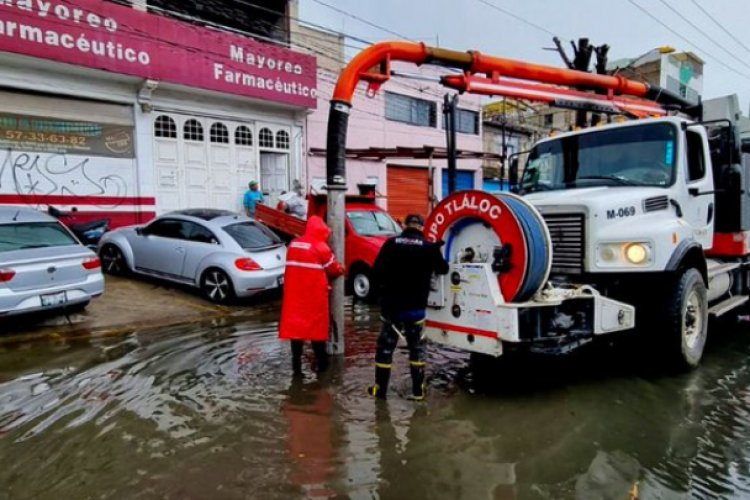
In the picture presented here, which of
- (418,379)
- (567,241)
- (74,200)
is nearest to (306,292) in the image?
(418,379)

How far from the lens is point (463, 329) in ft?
16.2

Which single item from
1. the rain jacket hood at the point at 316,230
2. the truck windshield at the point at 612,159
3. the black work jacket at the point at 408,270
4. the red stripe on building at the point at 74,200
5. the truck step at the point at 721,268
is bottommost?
the truck step at the point at 721,268

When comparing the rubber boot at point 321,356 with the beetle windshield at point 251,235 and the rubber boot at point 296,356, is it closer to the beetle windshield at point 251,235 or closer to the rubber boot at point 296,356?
the rubber boot at point 296,356

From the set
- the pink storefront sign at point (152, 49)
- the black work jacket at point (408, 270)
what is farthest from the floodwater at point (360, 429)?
the pink storefront sign at point (152, 49)

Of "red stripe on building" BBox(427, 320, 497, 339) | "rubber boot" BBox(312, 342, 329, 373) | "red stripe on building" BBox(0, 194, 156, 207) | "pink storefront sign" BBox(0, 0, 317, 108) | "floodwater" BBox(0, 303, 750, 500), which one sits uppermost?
"pink storefront sign" BBox(0, 0, 317, 108)

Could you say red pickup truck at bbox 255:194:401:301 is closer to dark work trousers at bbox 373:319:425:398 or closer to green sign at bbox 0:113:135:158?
green sign at bbox 0:113:135:158

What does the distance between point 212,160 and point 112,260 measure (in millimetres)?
4435

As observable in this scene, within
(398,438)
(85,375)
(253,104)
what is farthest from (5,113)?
(398,438)

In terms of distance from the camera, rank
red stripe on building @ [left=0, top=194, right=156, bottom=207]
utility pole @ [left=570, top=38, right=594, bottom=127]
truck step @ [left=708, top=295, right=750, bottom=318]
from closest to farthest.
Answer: truck step @ [left=708, top=295, right=750, bottom=318] < red stripe on building @ [left=0, top=194, right=156, bottom=207] < utility pole @ [left=570, top=38, right=594, bottom=127]

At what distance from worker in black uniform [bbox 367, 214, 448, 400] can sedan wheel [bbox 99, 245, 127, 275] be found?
313 inches

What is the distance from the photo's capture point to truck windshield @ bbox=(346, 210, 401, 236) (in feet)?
36.0

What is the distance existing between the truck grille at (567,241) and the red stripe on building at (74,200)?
1076 cm

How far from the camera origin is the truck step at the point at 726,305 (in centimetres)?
663

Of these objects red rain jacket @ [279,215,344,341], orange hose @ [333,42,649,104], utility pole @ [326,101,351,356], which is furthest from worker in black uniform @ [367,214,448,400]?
orange hose @ [333,42,649,104]
